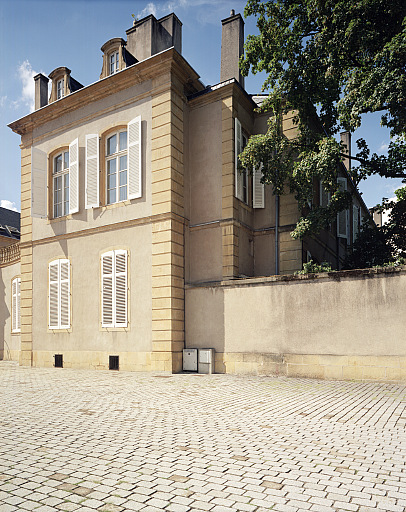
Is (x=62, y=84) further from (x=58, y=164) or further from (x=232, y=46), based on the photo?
(x=232, y=46)

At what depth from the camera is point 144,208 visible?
13930 millimetres

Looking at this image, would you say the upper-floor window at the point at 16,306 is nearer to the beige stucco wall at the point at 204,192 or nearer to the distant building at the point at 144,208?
the distant building at the point at 144,208

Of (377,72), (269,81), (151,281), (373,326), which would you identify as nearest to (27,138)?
(151,281)

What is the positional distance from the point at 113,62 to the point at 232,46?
427cm

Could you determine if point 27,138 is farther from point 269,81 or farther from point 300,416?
point 300,416

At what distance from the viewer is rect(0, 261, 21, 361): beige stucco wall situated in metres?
21.0

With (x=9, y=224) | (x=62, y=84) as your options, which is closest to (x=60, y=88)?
(x=62, y=84)

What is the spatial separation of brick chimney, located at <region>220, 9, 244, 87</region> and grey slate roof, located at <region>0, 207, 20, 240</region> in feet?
63.2

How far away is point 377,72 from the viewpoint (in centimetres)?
1095

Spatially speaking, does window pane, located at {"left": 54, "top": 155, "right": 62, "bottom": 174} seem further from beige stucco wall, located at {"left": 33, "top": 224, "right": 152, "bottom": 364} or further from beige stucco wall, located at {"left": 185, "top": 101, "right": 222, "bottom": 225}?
beige stucco wall, located at {"left": 185, "top": 101, "right": 222, "bottom": 225}

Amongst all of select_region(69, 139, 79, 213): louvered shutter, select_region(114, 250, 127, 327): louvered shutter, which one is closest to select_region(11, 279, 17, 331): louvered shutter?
select_region(69, 139, 79, 213): louvered shutter

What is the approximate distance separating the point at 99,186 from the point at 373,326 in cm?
984

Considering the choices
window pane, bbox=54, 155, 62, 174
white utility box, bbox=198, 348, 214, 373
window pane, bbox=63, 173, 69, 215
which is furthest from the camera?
window pane, bbox=54, 155, 62, 174

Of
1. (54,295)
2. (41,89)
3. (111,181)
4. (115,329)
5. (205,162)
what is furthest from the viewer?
(41,89)
